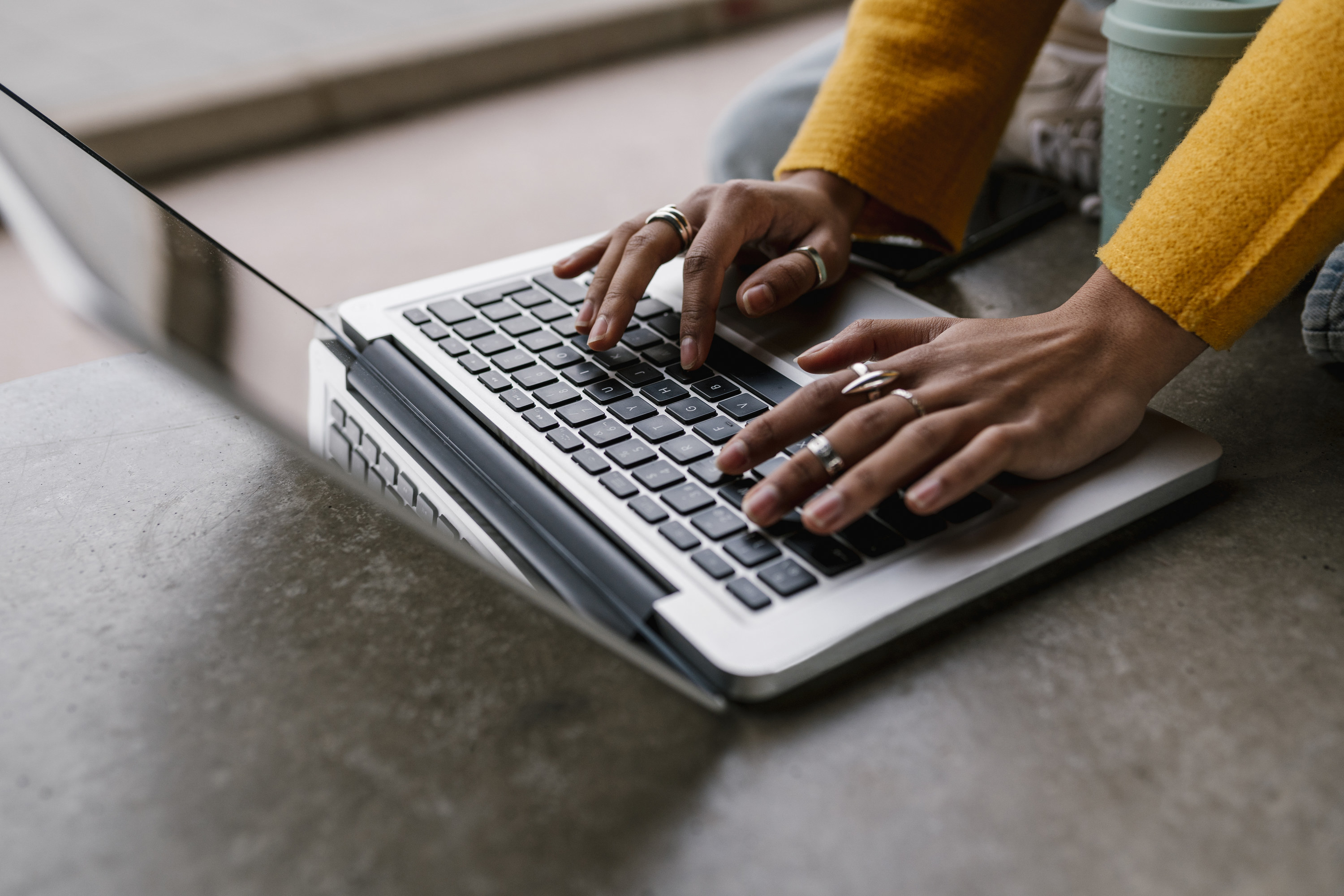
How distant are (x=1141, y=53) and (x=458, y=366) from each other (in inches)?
22.3

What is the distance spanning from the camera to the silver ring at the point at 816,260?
80 cm

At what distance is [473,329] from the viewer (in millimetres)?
751

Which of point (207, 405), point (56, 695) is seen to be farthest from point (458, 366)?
point (56, 695)

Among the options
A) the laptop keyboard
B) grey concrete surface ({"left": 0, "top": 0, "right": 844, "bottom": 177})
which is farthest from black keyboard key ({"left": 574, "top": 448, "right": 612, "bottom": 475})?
grey concrete surface ({"left": 0, "top": 0, "right": 844, "bottom": 177})

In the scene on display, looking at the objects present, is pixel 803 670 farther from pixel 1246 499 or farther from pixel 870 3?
pixel 870 3

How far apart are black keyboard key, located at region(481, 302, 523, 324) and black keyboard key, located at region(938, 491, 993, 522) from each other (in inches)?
14.9

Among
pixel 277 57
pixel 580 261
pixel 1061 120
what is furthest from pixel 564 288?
pixel 277 57

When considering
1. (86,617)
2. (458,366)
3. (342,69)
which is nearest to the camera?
(86,617)

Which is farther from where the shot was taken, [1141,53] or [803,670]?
[1141,53]

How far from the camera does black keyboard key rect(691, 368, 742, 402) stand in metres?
0.67

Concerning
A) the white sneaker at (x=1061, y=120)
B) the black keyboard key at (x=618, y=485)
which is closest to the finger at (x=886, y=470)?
the black keyboard key at (x=618, y=485)

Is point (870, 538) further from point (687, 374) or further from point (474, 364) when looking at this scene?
point (474, 364)

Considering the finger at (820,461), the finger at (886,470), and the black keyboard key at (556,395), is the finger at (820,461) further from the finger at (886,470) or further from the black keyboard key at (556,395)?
the black keyboard key at (556,395)

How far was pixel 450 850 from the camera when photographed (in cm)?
42
